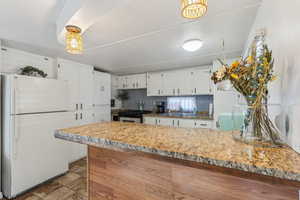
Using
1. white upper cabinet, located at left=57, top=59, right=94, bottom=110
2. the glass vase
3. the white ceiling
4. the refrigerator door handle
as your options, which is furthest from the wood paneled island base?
white upper cabinet, located at left=57, top=59, right=94, bottom=110

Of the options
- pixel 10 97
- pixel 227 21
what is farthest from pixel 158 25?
pixel 10 97

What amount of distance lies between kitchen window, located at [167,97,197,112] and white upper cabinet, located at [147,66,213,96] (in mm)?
431

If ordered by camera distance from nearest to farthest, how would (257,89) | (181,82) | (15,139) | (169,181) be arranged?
(257,89), (169,181), (15,139), (181,82)

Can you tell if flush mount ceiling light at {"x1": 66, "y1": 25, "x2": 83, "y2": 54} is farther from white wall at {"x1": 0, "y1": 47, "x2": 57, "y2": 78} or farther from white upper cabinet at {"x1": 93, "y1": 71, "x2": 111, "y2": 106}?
white upper cabinet at {"x1": 93, "y1": 71, "x2": 111, "y2": 106}

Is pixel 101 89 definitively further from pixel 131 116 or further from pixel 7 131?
pixel 7 131

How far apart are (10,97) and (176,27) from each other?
2.42 meters

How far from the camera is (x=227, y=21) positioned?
5.17 feet

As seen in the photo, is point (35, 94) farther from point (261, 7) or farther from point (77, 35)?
point (261, 7)

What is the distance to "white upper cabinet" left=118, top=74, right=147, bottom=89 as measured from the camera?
4.14m

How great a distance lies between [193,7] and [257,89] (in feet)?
1.83

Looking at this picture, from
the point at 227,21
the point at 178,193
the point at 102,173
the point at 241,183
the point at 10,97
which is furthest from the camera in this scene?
the point at 10,97

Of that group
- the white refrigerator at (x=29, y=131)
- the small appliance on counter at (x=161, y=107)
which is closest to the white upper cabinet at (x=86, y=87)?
the white refrigerator at (x=29, y=131)

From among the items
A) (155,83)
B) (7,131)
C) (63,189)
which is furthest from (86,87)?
(63,189)

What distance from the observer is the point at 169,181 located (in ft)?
2.59
